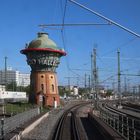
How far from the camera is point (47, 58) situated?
86.6 metres

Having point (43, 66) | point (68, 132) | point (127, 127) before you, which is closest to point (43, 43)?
point (43, 66)

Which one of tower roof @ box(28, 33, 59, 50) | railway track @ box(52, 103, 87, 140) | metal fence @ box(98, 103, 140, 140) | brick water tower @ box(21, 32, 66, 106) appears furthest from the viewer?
tower roof @ box(28, 33, 59, 50)

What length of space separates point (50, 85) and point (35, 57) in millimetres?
6414

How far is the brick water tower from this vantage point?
86.9 meters

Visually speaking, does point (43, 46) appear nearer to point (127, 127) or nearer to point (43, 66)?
point (43, 66)

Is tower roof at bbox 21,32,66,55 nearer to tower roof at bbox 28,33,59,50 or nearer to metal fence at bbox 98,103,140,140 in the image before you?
tower roof at bbox 28,33,59,50

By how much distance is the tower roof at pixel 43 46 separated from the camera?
3420 inches

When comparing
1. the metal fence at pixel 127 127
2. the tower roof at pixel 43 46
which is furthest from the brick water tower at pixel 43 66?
the metal fence at pixel 127 127

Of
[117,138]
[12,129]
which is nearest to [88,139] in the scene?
[12,129]

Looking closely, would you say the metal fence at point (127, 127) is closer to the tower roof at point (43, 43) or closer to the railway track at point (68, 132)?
the railway track at point (68, 132)

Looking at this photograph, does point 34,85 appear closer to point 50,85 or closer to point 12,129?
point 50,85

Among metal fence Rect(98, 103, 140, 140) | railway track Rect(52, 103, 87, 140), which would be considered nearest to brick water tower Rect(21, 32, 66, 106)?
railway track Rect(52, 103, 87, 140)

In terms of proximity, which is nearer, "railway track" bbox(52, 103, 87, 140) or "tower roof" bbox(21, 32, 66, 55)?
"railway track" bbox(52, 103, 87, 140)

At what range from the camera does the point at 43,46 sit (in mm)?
87000
